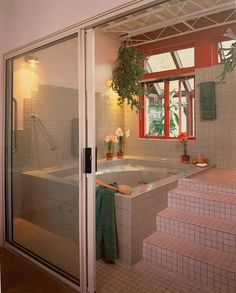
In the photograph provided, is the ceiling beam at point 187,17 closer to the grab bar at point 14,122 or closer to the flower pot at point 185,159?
the flower pot at point 185,159

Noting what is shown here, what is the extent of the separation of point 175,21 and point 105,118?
1.85 metres

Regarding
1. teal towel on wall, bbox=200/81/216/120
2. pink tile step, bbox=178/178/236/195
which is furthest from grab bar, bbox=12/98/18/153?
teal towel on wall, bbox=200/81/216/120

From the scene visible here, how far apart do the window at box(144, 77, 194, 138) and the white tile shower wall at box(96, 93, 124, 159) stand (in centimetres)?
58

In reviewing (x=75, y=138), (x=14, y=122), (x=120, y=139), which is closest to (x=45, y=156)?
(x=75, y=138)

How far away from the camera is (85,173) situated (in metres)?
1.86

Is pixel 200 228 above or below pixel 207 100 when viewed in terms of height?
below

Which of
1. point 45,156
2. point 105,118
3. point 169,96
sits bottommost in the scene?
point 45,156

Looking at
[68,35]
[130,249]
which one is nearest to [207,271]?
[130,249]

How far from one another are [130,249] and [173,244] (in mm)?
400

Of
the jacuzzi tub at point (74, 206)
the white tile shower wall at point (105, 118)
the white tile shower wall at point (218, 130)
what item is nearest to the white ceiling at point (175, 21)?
the white tile shower wall at point (218, 130)

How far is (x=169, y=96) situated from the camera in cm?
455

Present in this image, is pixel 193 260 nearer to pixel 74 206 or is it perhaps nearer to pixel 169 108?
pixel 74 206

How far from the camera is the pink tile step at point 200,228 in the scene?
2176 millimetres

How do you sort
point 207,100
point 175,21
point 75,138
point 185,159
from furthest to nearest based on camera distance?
point 185,159 → point 207,100 → point 175,21 → point 75,138
